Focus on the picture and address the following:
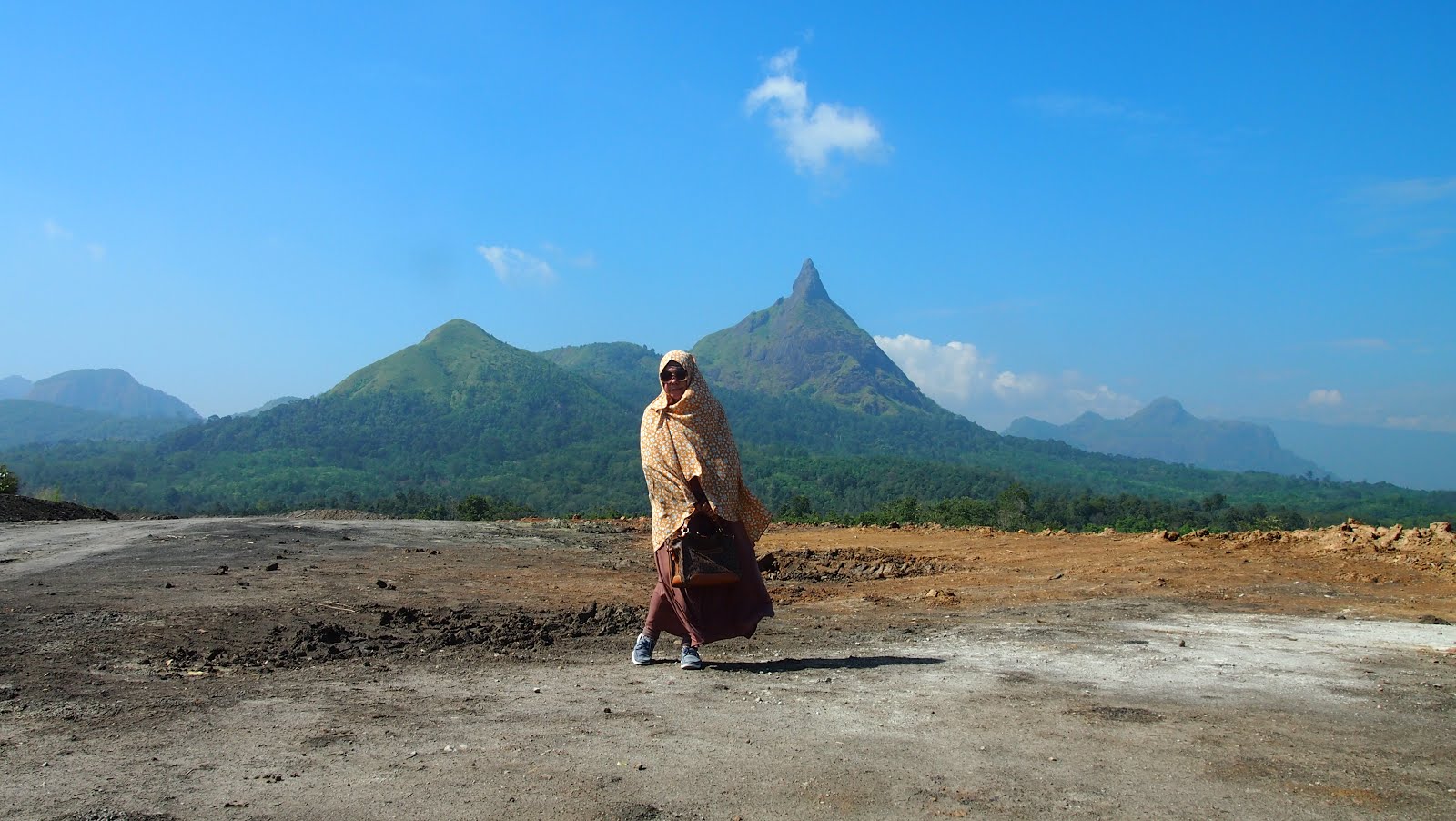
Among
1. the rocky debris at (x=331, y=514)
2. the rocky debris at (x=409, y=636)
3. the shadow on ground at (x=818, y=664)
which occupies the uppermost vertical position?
the shadow on ground at (x=818, y=664)

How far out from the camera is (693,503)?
6215 mm

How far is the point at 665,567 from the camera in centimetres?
629

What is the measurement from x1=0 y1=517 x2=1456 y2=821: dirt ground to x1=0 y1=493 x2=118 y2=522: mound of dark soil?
11547mm

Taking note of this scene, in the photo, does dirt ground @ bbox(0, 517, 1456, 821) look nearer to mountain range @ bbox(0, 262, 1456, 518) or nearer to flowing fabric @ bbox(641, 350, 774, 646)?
flowing fabric @ bbox(641, 350, 774, 646)

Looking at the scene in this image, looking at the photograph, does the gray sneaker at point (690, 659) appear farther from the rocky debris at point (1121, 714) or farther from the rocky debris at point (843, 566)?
the rocky debris at point (843, 566)

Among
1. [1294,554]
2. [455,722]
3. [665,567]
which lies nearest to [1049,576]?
[1294,554]

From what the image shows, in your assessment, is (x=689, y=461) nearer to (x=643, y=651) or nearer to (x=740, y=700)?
(x=643, y=651)

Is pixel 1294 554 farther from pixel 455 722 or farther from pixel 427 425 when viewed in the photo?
pixel 427 425

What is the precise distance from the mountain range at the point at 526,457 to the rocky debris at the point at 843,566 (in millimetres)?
18831

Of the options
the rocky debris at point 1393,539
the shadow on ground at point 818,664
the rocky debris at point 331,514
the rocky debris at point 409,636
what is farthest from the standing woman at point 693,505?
the rocky debris at point 331,514

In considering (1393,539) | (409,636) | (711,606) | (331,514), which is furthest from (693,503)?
(331,514)

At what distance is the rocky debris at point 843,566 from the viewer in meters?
12.6

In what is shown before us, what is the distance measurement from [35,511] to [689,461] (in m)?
21.5

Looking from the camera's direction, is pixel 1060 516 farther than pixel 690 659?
Yes
